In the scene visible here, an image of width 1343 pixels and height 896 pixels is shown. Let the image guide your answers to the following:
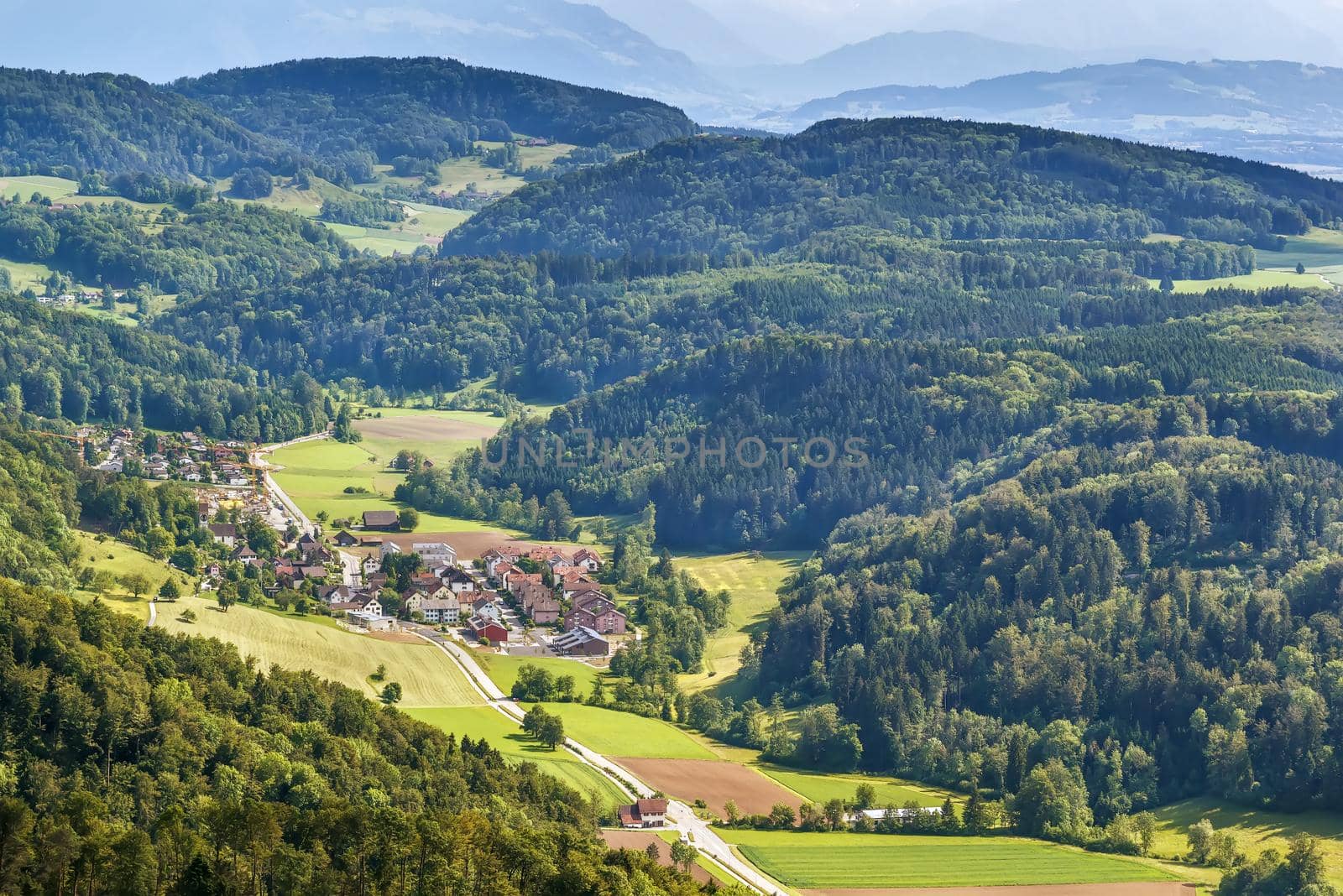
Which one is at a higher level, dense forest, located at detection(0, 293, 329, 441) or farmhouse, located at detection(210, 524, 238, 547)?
dense forest, located at detection(0, 293, 329, 441)

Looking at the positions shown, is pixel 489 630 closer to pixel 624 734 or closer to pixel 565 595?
pixel 565 595

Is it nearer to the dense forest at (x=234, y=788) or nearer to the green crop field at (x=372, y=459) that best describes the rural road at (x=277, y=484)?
the green crop field at (x=372, y=459)

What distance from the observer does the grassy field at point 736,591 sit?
101 metres

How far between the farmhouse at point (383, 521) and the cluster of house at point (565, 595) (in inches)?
299

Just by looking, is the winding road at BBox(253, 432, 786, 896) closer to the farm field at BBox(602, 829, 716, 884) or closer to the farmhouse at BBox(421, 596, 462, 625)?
the farm field at BBox(602, 829, 716, 884)

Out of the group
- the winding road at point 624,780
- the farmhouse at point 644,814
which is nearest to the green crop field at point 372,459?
the winding road at point 624,780

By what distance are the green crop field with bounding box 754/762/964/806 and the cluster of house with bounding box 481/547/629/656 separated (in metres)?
18.0

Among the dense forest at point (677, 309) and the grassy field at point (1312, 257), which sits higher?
the grassy field at point (1312, 257)

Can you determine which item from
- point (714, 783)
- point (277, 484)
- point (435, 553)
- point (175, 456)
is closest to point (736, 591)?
point (435, 553)

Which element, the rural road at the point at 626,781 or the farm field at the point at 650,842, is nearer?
the farm field at the point at 650,842

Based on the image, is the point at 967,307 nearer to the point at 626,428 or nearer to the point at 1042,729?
the point at 626,428

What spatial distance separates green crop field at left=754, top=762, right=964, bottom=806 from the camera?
8088cm

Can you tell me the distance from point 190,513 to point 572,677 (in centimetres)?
2915

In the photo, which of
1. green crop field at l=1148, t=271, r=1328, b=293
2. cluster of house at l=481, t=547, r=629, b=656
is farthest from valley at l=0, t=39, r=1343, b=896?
green crop field at l=1148, t=271, r=1328, b=293
